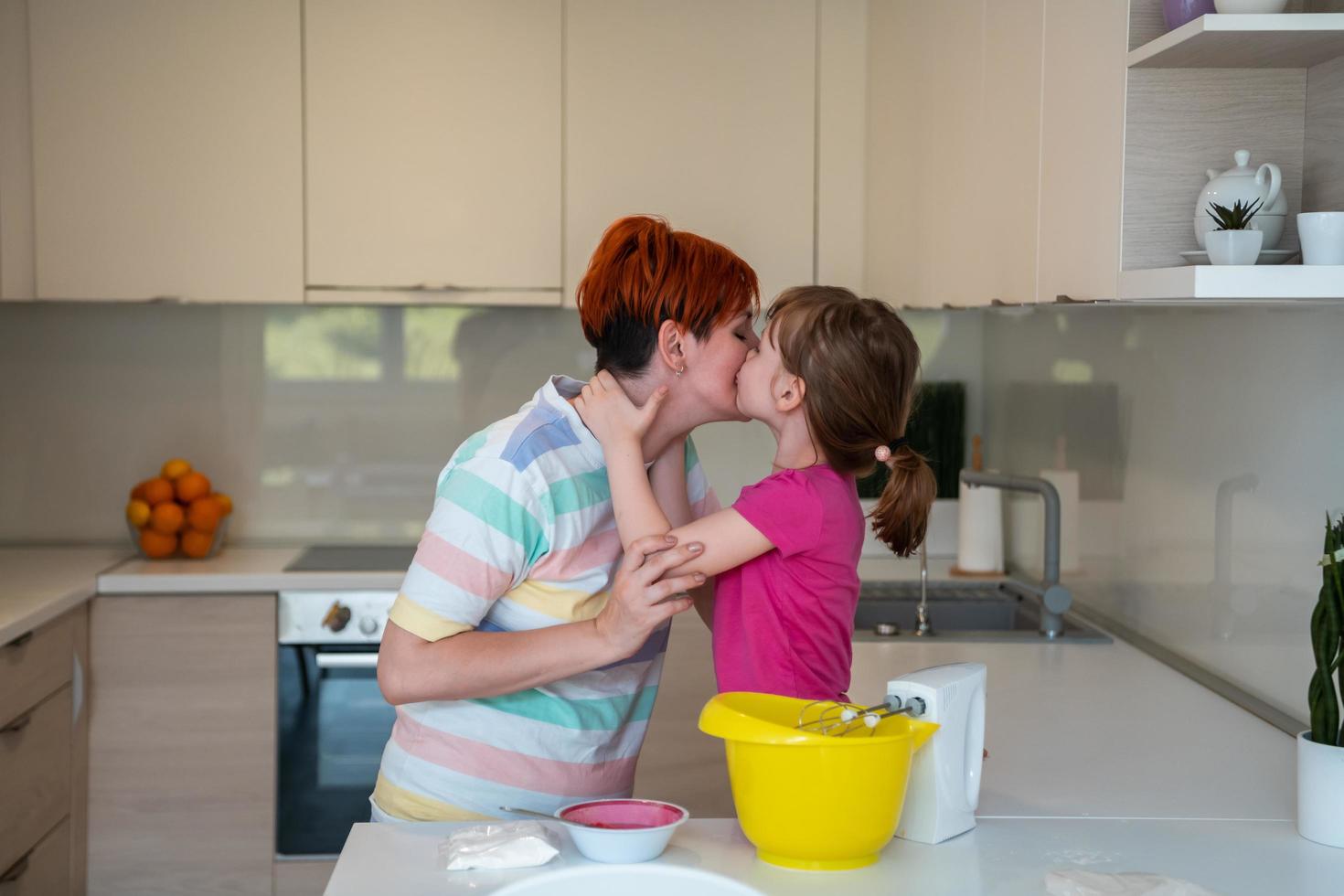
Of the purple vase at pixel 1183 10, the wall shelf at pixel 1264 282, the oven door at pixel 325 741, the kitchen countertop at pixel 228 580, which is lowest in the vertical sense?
the oven door at pixel 325 741

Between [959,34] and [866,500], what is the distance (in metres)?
1.38

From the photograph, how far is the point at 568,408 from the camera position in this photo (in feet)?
5.11

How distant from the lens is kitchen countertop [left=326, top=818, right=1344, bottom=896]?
1.21 m

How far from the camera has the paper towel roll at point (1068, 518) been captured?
110 inches

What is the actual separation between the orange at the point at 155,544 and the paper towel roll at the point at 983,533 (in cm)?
187

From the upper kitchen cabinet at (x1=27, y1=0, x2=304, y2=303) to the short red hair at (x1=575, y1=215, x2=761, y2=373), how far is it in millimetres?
1718

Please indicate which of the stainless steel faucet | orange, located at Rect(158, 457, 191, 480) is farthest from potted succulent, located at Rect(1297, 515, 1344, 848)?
orange, located at Rect(158, 457, 191, 480)

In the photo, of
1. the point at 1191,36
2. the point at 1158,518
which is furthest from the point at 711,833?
the point at 1158,518

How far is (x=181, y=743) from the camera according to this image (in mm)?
2949

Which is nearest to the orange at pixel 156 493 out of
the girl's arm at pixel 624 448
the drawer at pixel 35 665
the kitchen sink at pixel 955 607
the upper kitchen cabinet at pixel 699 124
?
the drawer at pixel 35 665

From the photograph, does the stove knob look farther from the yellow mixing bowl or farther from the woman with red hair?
the yellow mixing bowl

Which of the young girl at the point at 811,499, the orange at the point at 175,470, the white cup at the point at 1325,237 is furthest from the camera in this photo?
the orange at the point at 175,470

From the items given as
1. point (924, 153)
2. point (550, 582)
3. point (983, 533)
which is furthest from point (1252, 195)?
point (983, 533)

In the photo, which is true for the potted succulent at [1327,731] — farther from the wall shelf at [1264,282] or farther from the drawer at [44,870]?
the drawer at [44,870]
